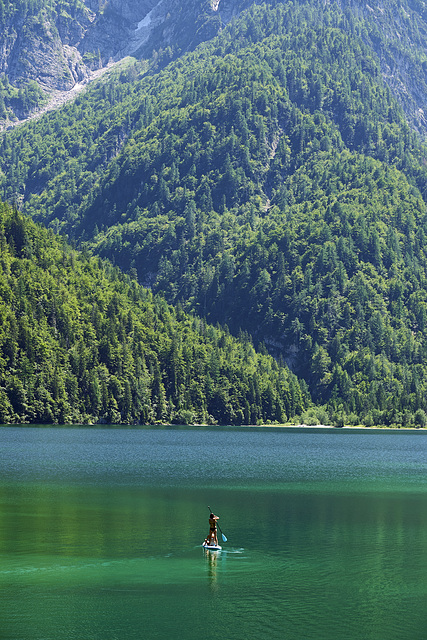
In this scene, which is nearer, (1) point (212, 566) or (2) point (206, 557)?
(1) point (212, 566)

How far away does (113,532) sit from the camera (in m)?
78.9

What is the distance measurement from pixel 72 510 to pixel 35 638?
1630 inches

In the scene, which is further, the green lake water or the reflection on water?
the reflection on water

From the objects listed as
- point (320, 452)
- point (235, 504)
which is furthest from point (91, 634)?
point (320, 452)

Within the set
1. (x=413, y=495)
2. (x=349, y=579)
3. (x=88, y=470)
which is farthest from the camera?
(x=88, y=470)

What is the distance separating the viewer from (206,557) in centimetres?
7006

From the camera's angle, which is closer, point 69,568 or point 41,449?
point 69,568

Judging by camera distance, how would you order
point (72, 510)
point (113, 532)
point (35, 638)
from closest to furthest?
point (35, 638), point (113, 532), point (72, 510)

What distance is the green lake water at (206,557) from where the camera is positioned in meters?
52.7

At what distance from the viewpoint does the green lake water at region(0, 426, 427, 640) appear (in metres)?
52.7

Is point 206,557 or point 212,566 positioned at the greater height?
point 206,557

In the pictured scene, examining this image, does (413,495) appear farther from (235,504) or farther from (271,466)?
(271,466)

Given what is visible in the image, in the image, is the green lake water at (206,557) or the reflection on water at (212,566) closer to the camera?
the green lake water at (206,557)

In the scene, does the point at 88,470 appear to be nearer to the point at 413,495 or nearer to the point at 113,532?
the point at 413,495
